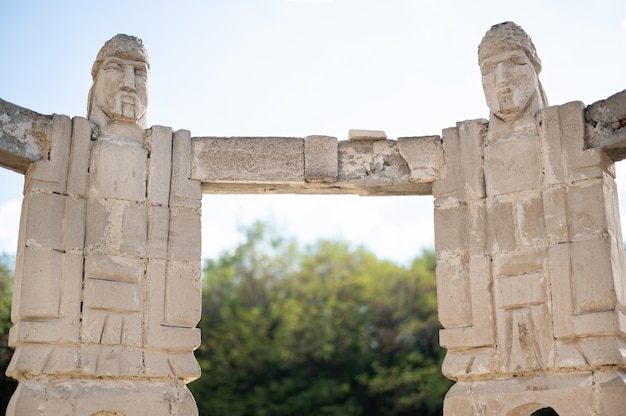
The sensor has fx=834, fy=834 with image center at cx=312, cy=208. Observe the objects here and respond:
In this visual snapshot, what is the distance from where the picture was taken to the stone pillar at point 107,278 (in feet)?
24.5

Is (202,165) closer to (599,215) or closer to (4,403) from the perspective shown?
(599,215)

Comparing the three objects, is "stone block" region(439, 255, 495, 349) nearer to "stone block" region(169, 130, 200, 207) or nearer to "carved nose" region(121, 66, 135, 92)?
"stone block" region(169, 130, 200, 207)

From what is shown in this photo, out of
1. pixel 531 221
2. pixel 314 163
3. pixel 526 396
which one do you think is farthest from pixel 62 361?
pixel 531 221

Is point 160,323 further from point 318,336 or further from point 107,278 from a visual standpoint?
point 318,336

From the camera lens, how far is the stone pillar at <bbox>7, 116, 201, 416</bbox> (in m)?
7.47

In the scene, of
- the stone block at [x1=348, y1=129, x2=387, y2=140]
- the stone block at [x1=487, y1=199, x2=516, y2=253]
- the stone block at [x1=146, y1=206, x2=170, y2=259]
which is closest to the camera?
the stone block at [x1=487, y1=199, x2=516, y2=253]

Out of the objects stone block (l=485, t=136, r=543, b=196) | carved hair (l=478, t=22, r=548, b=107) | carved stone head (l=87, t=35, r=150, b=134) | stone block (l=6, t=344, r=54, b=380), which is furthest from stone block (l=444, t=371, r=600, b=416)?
carved stone head (l=87, t=35, r=150, b=134)

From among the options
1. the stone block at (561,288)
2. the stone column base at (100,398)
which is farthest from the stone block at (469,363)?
the stone column base at (100,398)

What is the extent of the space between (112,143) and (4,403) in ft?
29.0

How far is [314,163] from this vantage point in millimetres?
8617

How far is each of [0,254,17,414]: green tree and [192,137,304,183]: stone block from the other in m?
6.59

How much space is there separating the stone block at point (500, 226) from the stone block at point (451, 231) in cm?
26

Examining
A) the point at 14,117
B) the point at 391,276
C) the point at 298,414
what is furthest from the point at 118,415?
the point at 391,276

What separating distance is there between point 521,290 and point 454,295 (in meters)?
0.66
